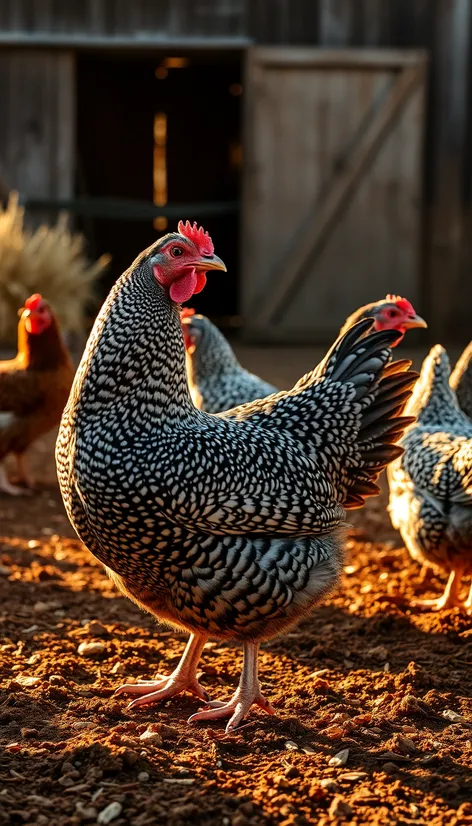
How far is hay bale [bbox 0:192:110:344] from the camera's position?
33.0ft

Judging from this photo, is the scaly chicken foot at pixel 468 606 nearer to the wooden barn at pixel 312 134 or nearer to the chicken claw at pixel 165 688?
the chicken claw at pixel 165 688

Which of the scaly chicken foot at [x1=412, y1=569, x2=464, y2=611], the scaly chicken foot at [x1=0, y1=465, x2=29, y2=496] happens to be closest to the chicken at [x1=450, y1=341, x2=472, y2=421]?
the scaly chicken foot at [x1=412, y1=569, x2=464, y2=611]

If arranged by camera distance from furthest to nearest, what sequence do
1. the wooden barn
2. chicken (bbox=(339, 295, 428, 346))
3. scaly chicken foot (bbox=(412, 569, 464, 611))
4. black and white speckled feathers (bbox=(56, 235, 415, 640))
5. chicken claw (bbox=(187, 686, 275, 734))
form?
the wooden barn
chicken (bbox=(339, 295, 428, 346))
scaly chicken foot (bbox=(412, 569, 464, 611))
chicken claw (bbox=(187, 686, 275, 734))
black and white speckled feathers (bbox=(56, 235, 415, 640))

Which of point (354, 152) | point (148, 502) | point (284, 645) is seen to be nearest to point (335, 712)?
point (284, 645)

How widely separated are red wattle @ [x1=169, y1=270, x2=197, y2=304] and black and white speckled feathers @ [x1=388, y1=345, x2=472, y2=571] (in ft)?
5.25

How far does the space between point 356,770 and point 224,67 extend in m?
15.7

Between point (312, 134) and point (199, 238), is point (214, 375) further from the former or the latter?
point (312, 134)

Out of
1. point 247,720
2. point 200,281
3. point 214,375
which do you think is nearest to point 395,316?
point 214,375

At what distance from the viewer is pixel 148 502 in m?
3.36

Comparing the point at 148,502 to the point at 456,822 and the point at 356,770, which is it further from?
the point at 456,822

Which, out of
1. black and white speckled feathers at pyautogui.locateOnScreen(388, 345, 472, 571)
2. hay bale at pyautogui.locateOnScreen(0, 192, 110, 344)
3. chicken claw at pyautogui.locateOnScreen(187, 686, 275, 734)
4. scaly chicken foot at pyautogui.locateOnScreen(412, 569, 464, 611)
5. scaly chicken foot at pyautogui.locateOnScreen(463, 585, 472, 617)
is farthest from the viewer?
hay bale at pyautogui.locateOnScreen(0, 192, 110, 344)

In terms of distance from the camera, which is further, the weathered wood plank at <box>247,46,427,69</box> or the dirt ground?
the weathered wood plank at <box>247,46,427,69</box>

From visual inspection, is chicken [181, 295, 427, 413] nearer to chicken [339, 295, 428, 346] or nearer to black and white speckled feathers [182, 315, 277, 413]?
black and white speckled feathers [182, 315, 277, 413]

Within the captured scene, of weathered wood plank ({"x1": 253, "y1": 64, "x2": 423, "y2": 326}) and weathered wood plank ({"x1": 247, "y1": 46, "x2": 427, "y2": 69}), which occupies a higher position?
weathered wood plank ({"x1": 247, "y1": 46, "x2": 427, "y2": 69})
